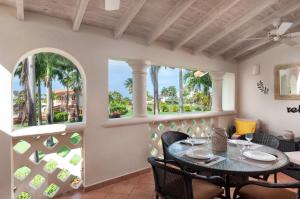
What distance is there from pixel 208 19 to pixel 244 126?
275cm

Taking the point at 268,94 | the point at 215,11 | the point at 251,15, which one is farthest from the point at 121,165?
the point at 268,94

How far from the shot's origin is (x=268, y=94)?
4.95 meters

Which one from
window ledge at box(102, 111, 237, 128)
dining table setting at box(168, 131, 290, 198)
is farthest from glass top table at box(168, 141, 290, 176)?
window ledge at box(102, 111, 237, 128)

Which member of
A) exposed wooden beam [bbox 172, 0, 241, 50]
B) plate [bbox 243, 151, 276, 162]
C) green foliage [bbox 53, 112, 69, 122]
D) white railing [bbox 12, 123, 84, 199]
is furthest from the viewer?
green foliage [bbox 53, 112, 69, 122]

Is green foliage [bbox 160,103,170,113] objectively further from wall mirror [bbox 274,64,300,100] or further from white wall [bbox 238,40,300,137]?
wall mirror [bbox 274,64,300,100]

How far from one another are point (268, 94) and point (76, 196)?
440cm

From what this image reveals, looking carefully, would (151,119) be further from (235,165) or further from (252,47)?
(252,47)

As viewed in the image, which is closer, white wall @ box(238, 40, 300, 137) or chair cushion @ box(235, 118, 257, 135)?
white wall @ box(238, 40, 300, 137)

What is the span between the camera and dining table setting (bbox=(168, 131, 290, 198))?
1.74 metres

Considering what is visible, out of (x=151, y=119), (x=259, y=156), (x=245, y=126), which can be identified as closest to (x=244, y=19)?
(x=151, y=119)

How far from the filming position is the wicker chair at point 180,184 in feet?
5.50

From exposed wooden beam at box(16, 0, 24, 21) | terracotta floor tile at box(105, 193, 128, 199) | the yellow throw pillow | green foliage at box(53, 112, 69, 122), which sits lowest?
terracotta floor tile at box(105, 193, 128, 199)

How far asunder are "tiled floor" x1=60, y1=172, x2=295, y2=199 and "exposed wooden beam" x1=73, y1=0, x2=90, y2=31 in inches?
84.0

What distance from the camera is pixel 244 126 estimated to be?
491 centimetres
